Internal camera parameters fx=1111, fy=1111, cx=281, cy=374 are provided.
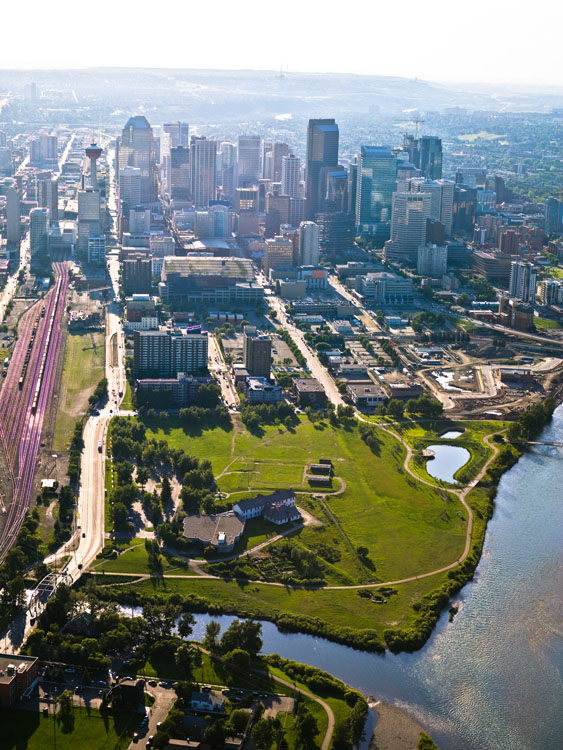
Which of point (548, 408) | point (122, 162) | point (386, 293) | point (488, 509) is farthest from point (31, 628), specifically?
point (122, 162)

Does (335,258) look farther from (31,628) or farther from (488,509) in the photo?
(31,628)

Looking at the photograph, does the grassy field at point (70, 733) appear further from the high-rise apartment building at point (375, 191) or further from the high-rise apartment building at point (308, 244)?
the high-rise apartment building at point (375, 191)

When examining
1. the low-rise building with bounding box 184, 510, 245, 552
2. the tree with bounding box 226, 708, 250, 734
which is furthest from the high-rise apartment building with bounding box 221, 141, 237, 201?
the tree with bounding box 226, 708, 250, 734

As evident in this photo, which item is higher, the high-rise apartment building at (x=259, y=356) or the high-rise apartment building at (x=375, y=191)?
the high-rise apartment building at (x=375, y=191)

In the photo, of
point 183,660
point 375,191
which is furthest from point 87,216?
point 183,660

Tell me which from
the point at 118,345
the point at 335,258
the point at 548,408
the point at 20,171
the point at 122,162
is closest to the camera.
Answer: the point at 548,408

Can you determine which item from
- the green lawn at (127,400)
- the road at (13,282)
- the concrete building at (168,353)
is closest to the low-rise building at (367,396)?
the concrete building at (168,353)
